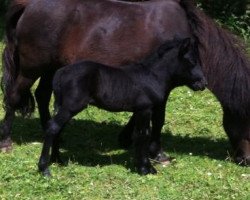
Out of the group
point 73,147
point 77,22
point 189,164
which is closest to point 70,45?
point 77,22

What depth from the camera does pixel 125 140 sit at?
23.1ft

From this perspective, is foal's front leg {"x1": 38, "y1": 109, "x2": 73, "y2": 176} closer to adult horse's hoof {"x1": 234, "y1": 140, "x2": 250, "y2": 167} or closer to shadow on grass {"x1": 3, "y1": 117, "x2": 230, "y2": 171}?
shadow on grass {"x1": 3, "y1": 117, "x2": 230, "y2": 171}

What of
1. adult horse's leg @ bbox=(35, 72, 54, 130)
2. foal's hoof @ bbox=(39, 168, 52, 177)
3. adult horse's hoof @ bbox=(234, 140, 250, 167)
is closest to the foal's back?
foal's hoof @ bbox=(39, 168, 52, 177)

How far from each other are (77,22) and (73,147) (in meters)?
1.50

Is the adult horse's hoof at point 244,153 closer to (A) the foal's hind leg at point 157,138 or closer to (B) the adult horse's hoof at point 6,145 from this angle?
(A) the foal's hind leg at point 157,138

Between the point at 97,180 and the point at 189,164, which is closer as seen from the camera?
the point at 97,180

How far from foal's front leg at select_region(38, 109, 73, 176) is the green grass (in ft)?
0.30

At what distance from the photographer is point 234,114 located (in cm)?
628

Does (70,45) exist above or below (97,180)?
above

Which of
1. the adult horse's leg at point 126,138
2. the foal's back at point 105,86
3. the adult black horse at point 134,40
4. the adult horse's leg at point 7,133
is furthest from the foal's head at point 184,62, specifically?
the adult horse's leg at point 7,133

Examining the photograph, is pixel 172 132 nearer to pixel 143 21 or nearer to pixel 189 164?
pixel 189 164

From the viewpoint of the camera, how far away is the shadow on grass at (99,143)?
651 cm

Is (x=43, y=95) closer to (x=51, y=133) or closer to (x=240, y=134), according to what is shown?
(x=51, y=133)

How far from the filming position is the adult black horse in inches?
247
